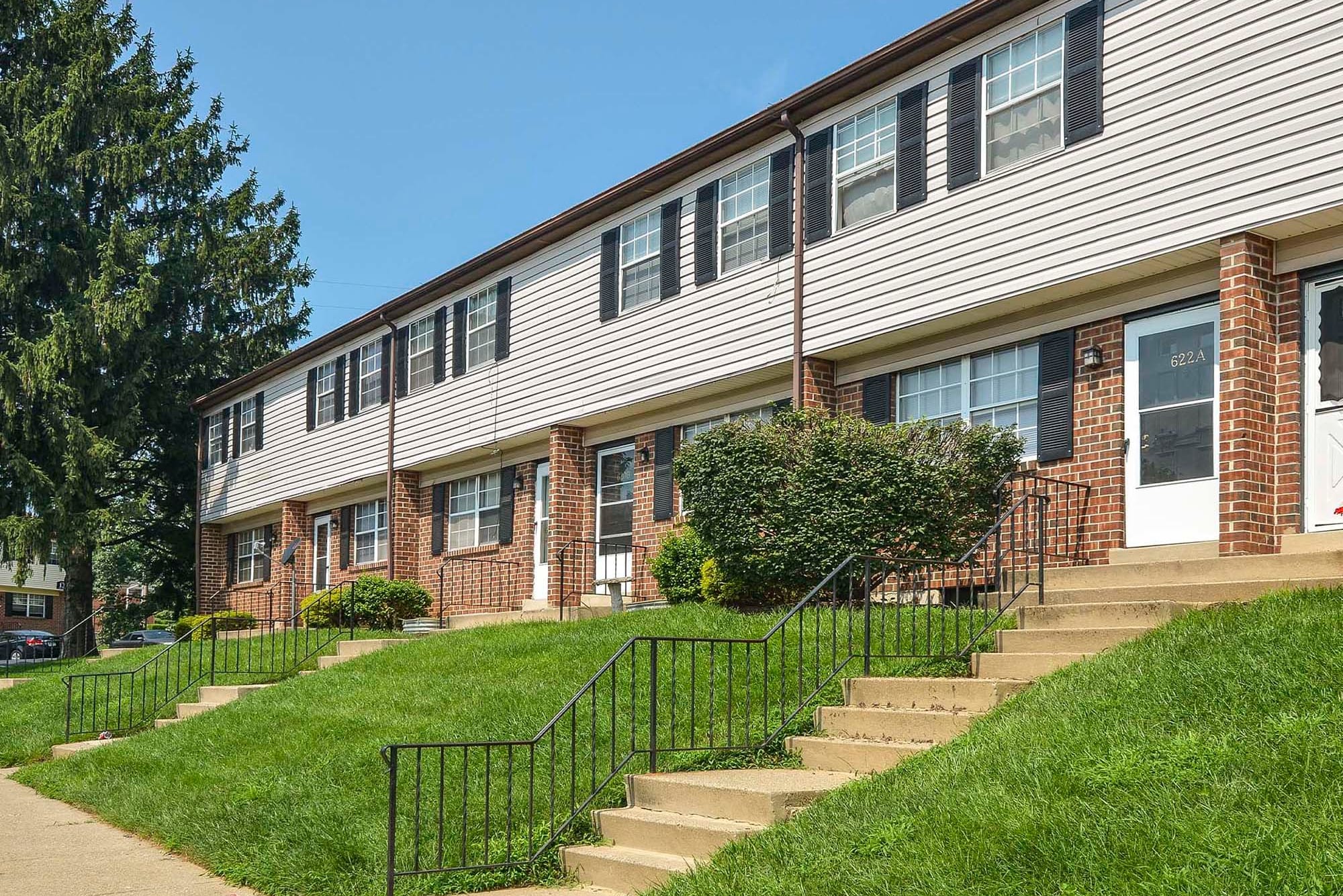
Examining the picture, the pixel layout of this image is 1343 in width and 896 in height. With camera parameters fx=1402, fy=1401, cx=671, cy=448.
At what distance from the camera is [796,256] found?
1622 centimetres

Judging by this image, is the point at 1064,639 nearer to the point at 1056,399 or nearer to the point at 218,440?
the point at 1056,399

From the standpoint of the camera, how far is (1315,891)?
4938mm

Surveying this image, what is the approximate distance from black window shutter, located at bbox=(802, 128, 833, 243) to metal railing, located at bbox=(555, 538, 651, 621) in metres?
5.41

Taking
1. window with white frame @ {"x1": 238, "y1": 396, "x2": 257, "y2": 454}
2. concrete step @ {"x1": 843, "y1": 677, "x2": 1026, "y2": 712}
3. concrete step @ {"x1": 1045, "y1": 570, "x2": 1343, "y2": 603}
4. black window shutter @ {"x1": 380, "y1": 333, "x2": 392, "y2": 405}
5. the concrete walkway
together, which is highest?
black window shutter @ {"x1": 380, "y1": 333, "x2": 392, "y2": 405}

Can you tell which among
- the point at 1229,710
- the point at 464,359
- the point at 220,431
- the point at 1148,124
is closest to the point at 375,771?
the point at 1229,710

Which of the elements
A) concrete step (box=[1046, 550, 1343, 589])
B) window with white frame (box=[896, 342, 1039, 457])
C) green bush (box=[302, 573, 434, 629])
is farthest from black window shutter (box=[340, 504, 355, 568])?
concrete step (box=[1046, 550, 1343, 589])

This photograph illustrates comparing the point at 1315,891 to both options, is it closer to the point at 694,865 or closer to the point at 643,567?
the point at 694,865

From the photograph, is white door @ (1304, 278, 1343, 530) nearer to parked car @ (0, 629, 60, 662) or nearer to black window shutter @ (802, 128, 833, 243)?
black window shutter @ (802, 128, 833, 243)

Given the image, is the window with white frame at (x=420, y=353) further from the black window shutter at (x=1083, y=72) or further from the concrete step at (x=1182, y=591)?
the concrete step at (x=1182, y=591)

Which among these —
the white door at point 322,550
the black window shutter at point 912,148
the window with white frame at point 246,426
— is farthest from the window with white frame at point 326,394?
the black window shutter at point 912,148

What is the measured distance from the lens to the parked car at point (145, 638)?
3156cm

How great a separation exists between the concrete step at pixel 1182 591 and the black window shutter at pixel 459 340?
1424 centimetres

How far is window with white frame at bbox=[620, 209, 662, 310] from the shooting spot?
19.0m

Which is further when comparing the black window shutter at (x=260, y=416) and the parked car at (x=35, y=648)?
the parked car at (x=35, y=648)
